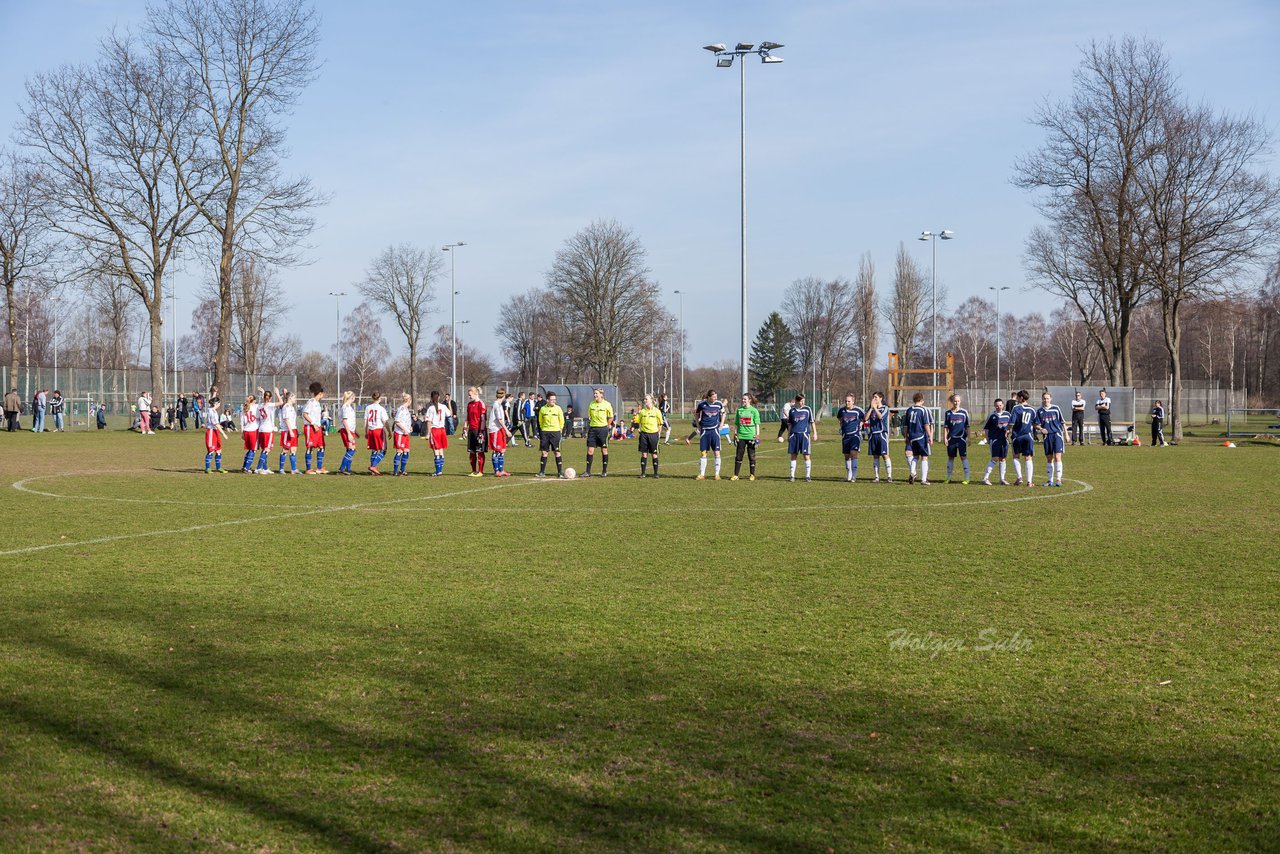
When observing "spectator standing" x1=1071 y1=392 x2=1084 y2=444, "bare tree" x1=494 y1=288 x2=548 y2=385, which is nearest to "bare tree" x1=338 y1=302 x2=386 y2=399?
"bare tree" x1=494 y1=288 x2=548 y2=385

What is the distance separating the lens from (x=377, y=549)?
484 inches

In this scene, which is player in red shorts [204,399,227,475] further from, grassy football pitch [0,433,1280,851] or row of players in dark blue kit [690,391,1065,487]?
grassy football pitch [0,433,1280,851]

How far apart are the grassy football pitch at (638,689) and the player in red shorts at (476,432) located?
1026 centimetres

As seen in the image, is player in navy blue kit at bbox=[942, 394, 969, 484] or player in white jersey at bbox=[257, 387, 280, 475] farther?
player in white jersey at bbox=[257, 387, 280, 475]

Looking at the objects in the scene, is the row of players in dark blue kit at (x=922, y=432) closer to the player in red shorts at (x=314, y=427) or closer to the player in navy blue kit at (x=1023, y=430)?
the player in navy blue kit at (x=1023, y=430)

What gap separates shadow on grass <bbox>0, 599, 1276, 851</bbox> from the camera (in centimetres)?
455

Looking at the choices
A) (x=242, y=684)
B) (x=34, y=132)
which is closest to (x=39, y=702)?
(x=242, y=684)

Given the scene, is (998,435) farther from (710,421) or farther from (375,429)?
(375,429)

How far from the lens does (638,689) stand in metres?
6.56

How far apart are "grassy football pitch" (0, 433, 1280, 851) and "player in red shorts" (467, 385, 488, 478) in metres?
10.3

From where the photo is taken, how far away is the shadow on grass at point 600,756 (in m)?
4.55

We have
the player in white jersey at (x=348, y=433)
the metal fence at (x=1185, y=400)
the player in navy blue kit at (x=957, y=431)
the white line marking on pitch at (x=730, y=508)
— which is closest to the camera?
the white line marking on pitch at (x=730, y=508)

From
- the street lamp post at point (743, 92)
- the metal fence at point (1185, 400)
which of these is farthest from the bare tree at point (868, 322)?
the street lamp post at point (743, 92)

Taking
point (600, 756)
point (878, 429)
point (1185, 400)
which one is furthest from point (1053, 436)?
point (1185, 400)
